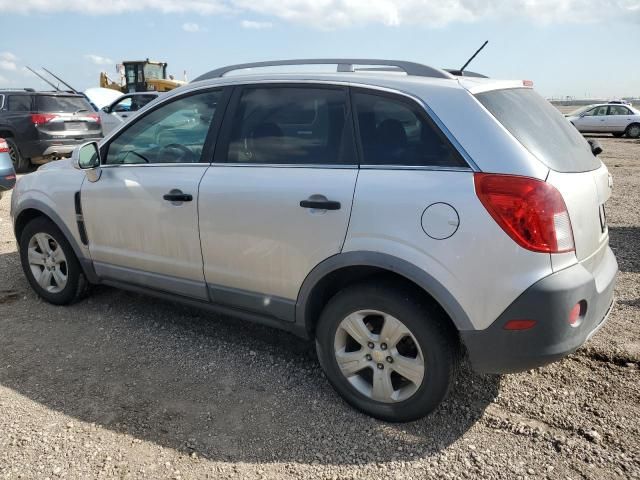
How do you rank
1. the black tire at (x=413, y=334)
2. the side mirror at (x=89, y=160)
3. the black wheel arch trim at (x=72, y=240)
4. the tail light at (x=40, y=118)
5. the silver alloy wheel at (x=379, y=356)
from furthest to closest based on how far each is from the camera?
the tail light at (x=40, y=118) < the black wheel arch trim at (x=72, y=240) < the side mirror at (x=89, y=160) < the silver alloy wheel at (x=379, y=356) < the black tire at (x=413, y=334)

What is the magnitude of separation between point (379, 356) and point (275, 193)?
3.35ft

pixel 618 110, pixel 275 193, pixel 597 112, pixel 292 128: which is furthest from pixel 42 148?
pixel 618 110

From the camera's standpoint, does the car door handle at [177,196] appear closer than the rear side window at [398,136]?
No

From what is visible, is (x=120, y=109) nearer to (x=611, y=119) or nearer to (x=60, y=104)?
(x=60, y=104)

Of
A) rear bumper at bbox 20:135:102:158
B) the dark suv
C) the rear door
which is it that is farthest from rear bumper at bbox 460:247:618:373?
the dark suv

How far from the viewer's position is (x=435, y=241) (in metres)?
2.47

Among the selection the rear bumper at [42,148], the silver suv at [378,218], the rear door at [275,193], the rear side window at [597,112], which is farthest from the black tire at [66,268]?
the rear side window at [597,112]

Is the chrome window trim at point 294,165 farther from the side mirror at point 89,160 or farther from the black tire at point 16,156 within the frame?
the black tire at point 16,156

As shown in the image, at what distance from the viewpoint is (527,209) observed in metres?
2.34

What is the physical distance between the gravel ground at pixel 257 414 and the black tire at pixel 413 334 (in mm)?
115

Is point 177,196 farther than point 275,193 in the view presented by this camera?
Yes

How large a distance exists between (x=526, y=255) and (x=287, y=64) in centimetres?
184

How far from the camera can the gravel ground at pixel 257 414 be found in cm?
255

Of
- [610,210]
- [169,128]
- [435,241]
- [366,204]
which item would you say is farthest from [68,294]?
[610,210]
